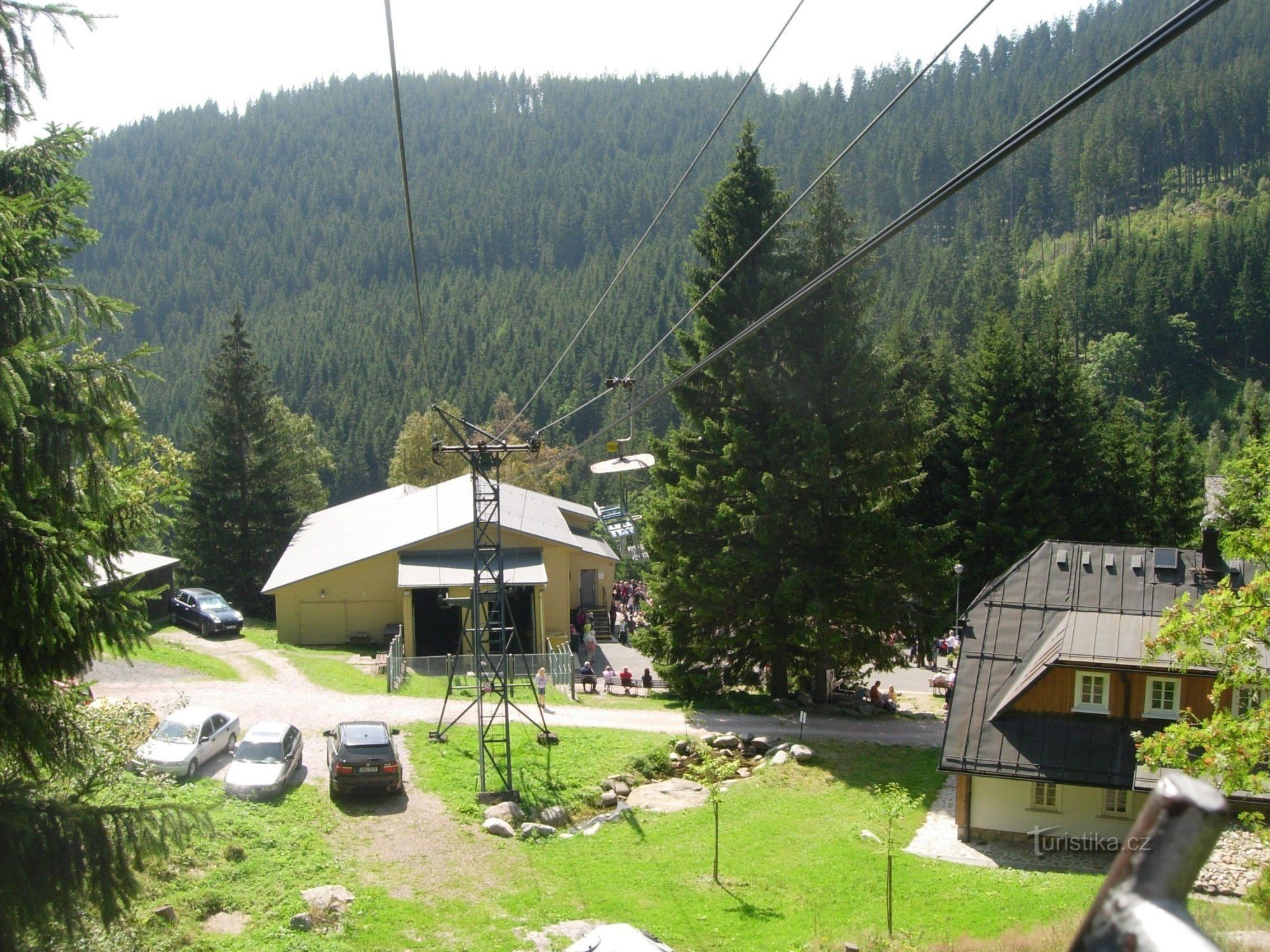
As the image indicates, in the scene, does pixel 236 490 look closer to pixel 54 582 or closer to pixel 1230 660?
pixel 54 582

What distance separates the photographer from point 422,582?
40.1m

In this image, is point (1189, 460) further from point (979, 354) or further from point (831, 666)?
point (831, 666)

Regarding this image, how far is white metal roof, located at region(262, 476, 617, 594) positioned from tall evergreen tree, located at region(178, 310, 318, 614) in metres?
2.08

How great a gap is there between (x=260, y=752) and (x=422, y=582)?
59.1ft

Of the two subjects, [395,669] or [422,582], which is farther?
[422,582]

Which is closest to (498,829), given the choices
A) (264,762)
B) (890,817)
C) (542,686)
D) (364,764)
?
(364,764)

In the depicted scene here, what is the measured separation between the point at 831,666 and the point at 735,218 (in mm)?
14368

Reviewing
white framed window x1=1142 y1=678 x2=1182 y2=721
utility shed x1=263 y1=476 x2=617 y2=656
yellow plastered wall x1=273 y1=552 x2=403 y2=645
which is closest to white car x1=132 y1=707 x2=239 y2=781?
utility shed x1=263 y1=476 x2=617 y2=656

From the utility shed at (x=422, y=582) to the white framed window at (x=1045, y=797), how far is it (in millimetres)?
20524

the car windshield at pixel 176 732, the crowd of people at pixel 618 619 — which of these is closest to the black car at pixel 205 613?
the crowd of people at pixel 618 619

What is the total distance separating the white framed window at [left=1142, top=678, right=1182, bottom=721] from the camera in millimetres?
22812

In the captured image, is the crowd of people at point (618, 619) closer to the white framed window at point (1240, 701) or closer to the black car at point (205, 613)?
the black car at point (205, 613)

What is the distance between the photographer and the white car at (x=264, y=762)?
837 inches

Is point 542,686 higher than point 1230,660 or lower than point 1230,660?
lower
